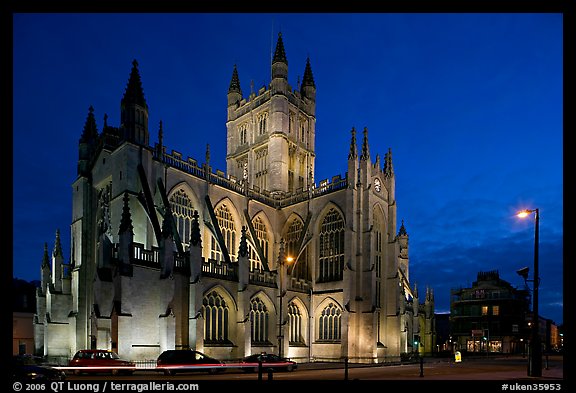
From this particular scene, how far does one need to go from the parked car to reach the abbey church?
234 cm

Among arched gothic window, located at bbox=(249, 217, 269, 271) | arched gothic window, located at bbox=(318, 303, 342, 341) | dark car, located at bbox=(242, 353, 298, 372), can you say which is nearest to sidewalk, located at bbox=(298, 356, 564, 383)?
dark car, located at bbox=(242, 353, 298, 372)

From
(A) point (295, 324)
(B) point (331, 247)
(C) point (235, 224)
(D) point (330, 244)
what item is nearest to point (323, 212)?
(D) point (330, 244)

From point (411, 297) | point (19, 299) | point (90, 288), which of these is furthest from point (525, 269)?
point (19, 299)

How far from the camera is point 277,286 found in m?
36.0

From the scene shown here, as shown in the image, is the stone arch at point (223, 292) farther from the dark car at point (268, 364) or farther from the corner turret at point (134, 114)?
the corner turret at point (134, 114)

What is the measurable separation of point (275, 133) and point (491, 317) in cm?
5041

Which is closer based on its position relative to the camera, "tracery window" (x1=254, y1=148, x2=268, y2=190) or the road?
the road

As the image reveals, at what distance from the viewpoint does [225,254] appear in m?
33.7

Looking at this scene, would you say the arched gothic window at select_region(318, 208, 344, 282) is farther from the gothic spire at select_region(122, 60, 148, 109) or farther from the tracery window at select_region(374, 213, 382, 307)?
the gothic spire at select_region(122, 60, 148, 109)

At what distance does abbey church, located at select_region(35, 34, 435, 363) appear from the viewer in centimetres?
2603

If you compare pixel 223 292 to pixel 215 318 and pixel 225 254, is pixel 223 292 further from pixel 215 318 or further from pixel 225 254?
pixel 225 254
